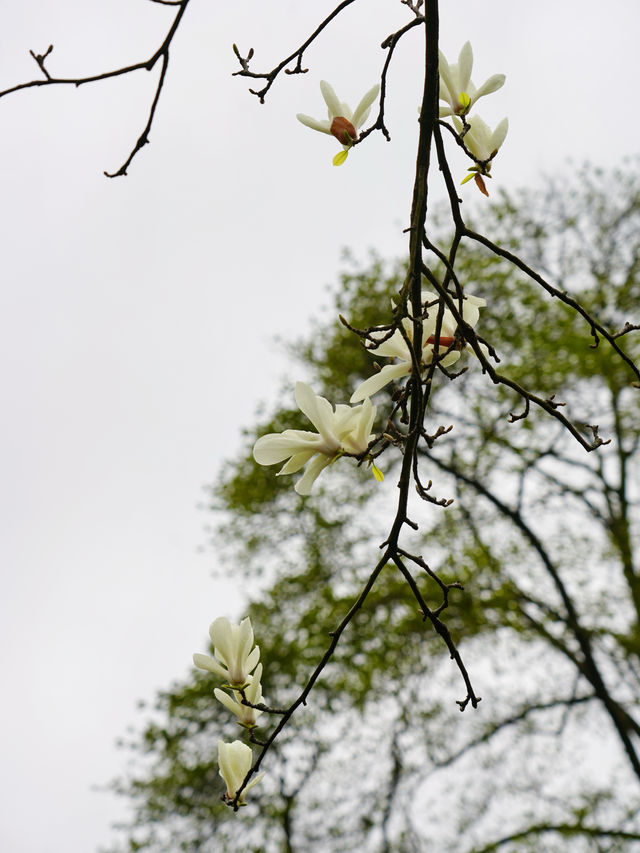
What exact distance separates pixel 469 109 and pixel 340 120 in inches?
7.1

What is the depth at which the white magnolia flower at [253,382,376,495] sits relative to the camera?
0.95m

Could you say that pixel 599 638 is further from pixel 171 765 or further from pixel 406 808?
pixel 171 765

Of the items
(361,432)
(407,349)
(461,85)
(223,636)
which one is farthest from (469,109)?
(223,636)

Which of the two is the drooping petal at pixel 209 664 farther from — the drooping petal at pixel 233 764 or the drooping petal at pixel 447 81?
the drooping petal at pixel 447 81

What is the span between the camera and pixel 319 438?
3.22 ft

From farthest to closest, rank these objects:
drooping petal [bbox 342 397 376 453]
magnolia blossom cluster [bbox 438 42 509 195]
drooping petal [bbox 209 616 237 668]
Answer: magnolia blossom cluster [bbox 438 42 509 195] → drooping petal [bbox 209 616 237 668] → drooping petal [bbox 342 397 376 453]

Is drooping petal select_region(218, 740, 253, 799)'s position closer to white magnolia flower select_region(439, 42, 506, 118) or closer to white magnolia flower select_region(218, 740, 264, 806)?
white magnolia flower select_region(218, 740, 264, 806)

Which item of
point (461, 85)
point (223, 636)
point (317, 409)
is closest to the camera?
point (317, 409)

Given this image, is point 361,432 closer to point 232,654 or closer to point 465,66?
point 232,654

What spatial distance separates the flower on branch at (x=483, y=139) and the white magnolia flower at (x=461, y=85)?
0.02 meters

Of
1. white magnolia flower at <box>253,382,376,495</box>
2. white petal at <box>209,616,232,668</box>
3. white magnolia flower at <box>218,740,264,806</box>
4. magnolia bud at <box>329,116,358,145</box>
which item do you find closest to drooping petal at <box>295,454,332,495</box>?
white magnolia flower at <box>253,382,376,495</box>

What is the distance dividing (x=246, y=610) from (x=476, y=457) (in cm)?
247

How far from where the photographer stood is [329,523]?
748 cm

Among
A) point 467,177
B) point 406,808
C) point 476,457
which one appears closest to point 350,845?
point 406,808
